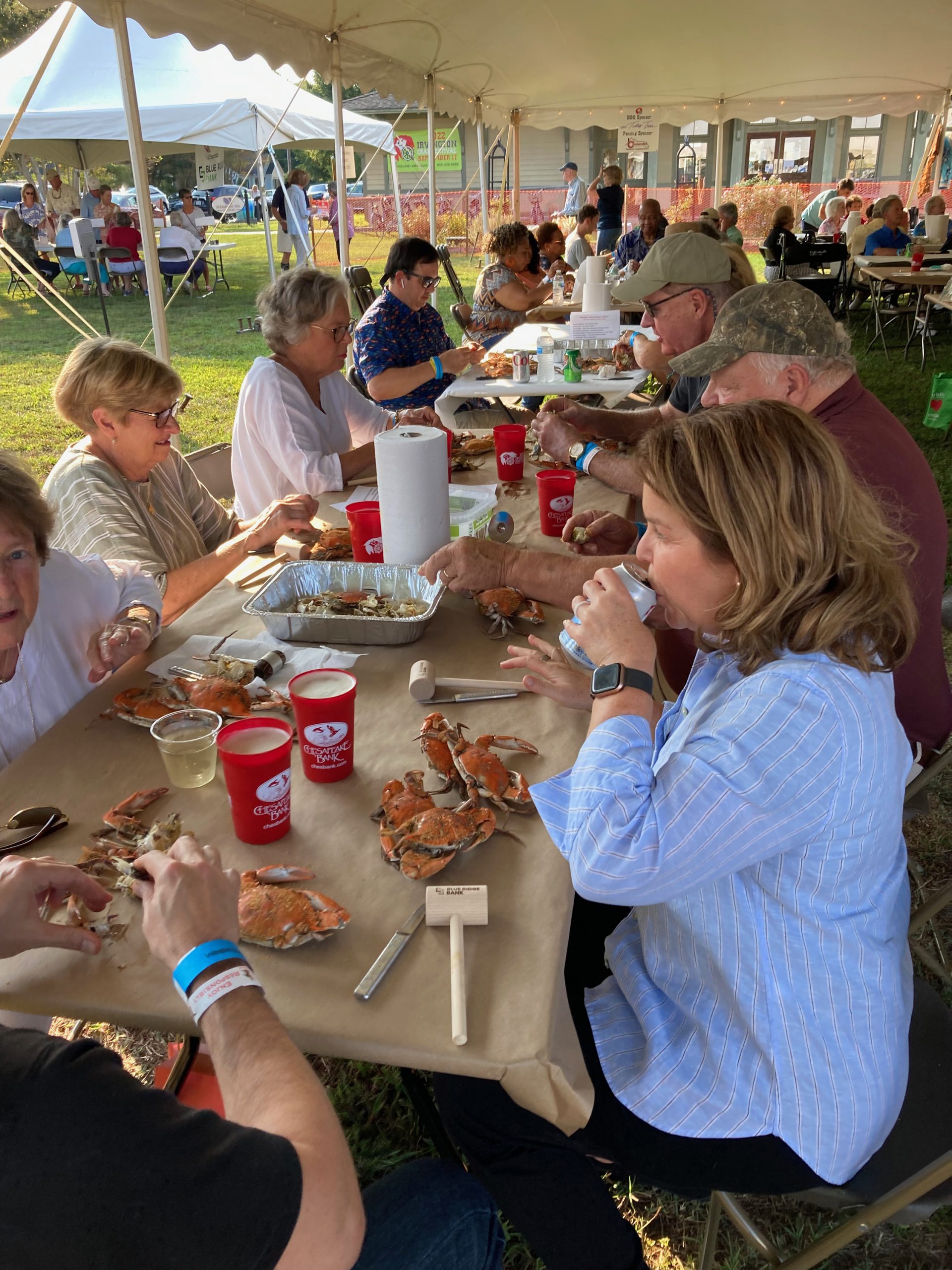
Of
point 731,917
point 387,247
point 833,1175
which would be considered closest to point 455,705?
point 731,917

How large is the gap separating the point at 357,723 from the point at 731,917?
81 cm

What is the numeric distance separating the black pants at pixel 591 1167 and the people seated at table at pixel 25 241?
59.6ft

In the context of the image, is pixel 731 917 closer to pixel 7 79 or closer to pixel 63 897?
pixel 63 897

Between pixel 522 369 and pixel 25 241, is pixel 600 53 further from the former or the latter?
pixel 25 241

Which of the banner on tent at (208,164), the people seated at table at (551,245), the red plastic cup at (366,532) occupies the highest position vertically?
the banner on tent at (208,164)

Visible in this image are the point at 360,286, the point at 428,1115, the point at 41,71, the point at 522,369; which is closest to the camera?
the point at 428,1115

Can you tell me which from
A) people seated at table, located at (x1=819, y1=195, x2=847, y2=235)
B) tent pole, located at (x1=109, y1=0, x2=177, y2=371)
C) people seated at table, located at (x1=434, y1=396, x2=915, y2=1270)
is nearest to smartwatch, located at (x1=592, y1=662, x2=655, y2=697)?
people seated at table, located at (x1=434, y1=396, x2=915, y2=1270)

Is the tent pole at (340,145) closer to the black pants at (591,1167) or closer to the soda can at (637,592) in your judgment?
the soda can at (637,592)

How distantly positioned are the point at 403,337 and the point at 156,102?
10.2 m

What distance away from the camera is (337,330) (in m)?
3.50

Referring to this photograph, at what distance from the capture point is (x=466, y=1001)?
3.72ft

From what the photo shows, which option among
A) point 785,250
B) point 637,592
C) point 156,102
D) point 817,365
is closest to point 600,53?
point 785,250

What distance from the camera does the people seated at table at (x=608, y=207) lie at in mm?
13305

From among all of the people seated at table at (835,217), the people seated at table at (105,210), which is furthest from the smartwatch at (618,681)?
the people seated at table at (105,210)
